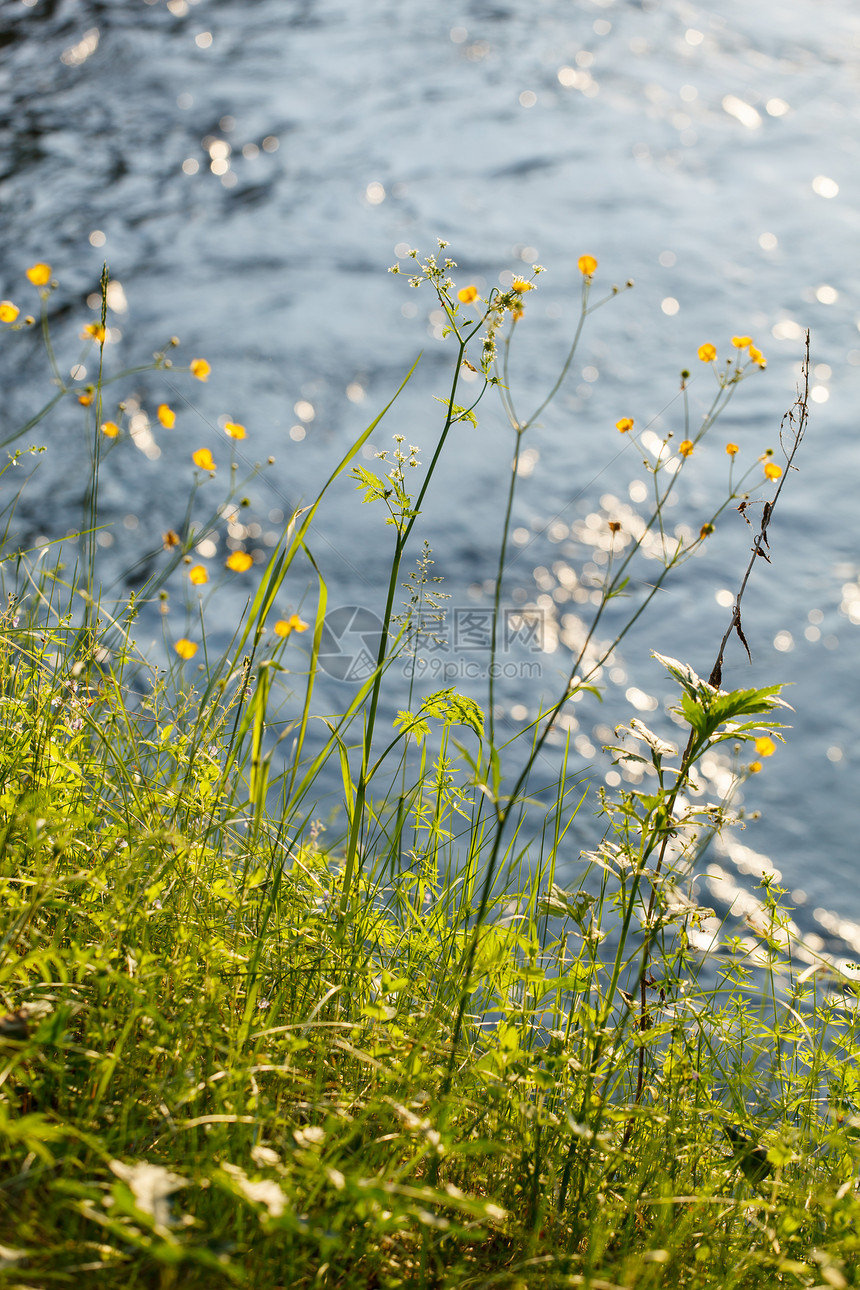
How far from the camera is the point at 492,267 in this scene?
7.46 m

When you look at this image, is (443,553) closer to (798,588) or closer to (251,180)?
(798,588)

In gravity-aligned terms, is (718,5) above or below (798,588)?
above

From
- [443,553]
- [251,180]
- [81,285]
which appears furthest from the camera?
[251,180]

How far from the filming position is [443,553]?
196 inches

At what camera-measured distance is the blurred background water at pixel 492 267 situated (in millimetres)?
4676

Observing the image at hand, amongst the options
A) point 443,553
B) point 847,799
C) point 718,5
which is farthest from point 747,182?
point 847,799

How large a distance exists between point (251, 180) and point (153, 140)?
1106mm

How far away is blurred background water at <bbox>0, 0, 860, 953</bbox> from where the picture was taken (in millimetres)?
4676
